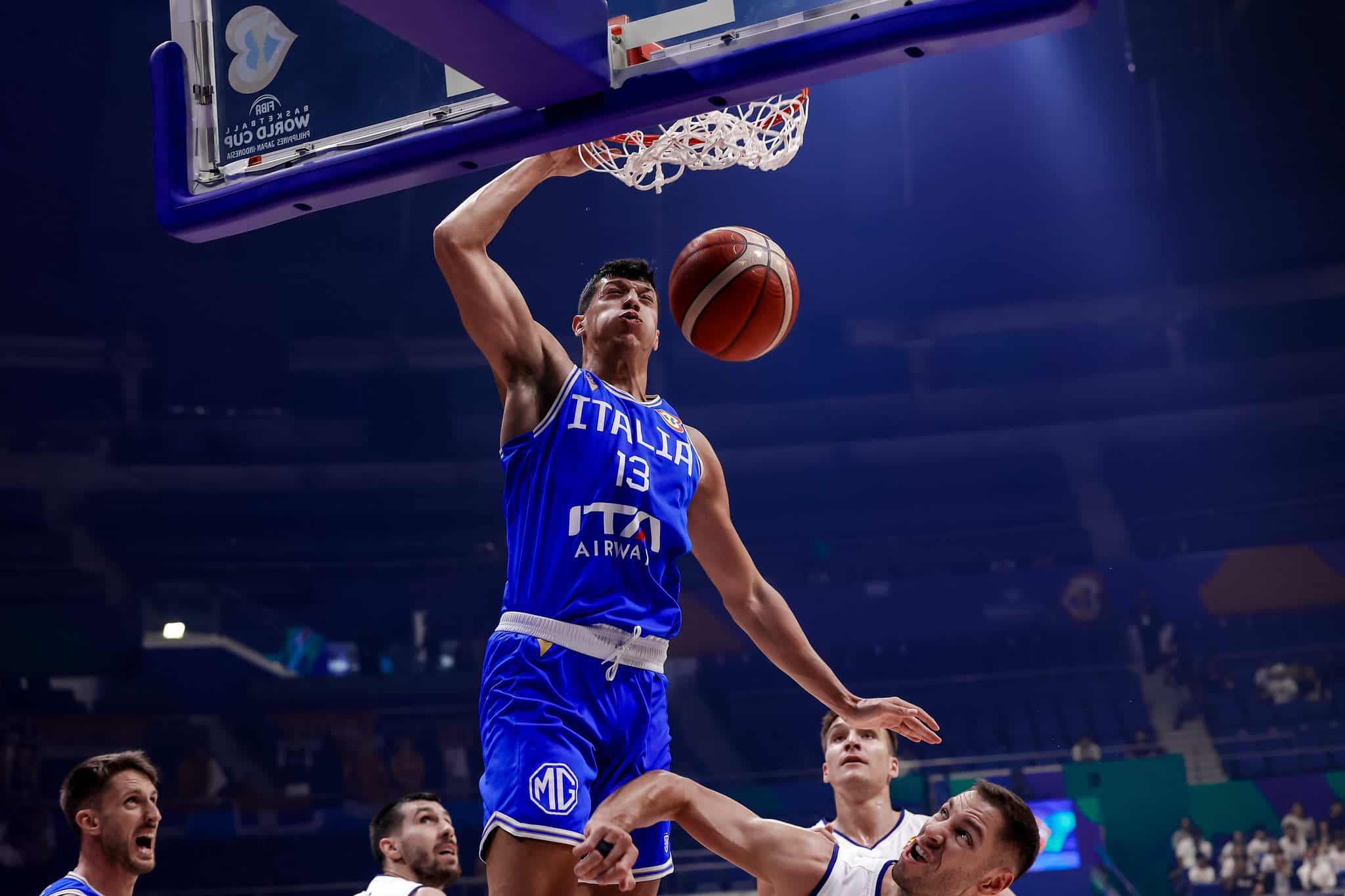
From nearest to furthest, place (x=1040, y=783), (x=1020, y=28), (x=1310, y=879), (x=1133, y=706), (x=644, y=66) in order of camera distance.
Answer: (x=1020, y=28), (x=644, y=66), (x=1310, y=879), (x=1040, y=783), (x=1133, y=706)

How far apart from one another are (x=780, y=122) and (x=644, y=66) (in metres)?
0.92

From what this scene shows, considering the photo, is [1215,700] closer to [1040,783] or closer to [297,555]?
[1040,783]

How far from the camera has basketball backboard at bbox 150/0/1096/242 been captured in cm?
227

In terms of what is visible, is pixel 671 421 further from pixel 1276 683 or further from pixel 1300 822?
pixel 1276 683

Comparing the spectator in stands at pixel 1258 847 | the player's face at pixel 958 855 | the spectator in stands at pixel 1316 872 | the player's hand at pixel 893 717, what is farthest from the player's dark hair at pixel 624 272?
the spectator in stands at pixel 1258 847

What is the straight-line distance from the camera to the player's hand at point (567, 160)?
2973mm

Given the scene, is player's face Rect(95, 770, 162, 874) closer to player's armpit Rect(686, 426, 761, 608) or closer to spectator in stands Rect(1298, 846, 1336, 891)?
player's armpit Rect(686, 426, 761, 608)

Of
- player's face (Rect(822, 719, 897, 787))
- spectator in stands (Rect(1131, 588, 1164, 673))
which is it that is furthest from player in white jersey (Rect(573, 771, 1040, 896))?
spectator in stands (Rect(1131, 588, 1164, 673))

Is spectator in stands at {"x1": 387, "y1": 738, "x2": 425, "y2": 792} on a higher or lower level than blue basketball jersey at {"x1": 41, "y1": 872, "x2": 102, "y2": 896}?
higher

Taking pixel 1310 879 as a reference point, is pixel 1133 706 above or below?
above

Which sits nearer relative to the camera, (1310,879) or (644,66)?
(644,66)

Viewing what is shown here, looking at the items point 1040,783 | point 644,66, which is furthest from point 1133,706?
point 644,66

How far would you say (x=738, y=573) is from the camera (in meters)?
3.37

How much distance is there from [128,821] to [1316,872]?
402 inches
